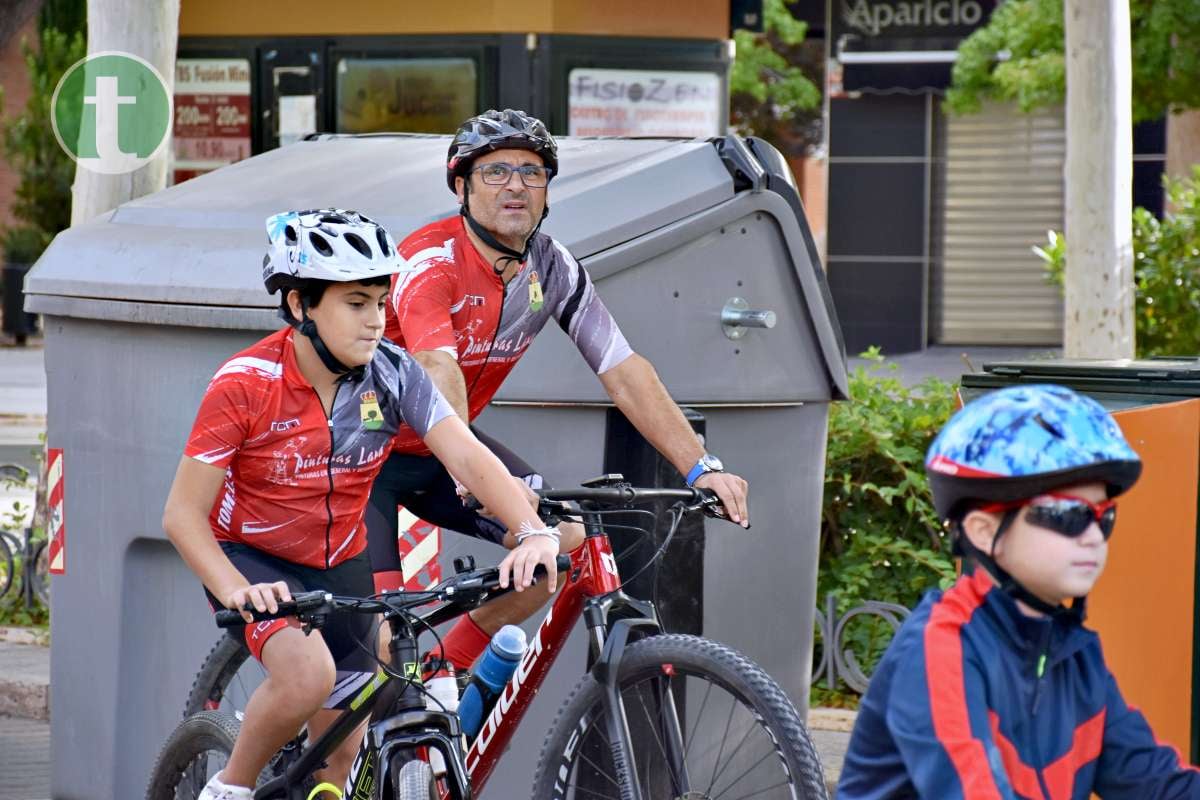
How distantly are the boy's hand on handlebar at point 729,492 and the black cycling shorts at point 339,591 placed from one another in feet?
2.36

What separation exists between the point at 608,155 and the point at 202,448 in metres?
1.70

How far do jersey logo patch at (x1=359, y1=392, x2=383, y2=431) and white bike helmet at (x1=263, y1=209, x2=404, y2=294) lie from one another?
253 mm

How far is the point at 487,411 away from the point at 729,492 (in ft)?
2.66

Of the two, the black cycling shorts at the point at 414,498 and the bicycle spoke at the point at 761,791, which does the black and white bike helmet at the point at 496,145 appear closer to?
the black cycling shorts at the point at 414,498

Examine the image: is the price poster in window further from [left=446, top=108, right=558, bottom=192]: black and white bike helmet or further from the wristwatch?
the wristwatch

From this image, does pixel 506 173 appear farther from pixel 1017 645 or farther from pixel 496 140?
pixel 1017 645

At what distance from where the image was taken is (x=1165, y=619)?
4.00 meters

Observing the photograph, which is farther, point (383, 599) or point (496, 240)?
point (496, 240)

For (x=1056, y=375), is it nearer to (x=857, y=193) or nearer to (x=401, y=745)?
(x=401, y=745)

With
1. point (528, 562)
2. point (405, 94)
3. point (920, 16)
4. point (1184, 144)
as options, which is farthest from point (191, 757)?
point (920, 16)

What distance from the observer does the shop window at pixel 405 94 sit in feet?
41.5

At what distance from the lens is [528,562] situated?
3.43 metres

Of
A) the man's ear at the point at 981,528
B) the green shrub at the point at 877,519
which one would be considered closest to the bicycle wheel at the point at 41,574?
the green shrub at the point at 877,519

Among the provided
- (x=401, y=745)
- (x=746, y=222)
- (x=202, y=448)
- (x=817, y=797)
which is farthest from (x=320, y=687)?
(x=746, y=222)
